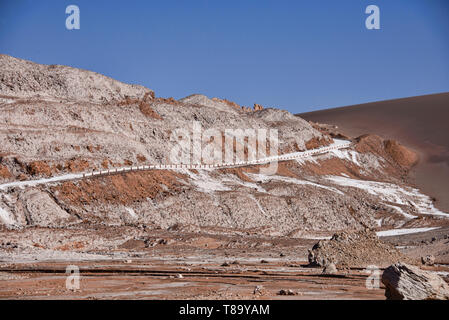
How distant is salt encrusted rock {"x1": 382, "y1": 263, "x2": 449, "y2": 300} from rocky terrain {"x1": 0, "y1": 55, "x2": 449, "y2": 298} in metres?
4.25

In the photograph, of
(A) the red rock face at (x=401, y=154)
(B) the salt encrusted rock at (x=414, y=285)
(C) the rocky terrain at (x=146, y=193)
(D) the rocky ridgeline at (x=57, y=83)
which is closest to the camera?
(B) the salt encrusted rock at (x=414, y=285)

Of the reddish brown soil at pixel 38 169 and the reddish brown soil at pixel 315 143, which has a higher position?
the reddish brown soil at pixel 315 143

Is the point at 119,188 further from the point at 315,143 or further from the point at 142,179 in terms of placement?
the point at 315,143

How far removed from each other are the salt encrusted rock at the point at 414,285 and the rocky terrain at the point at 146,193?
425 cm

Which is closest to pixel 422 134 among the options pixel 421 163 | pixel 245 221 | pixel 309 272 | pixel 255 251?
pixel 421 163

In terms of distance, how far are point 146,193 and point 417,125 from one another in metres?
90.9

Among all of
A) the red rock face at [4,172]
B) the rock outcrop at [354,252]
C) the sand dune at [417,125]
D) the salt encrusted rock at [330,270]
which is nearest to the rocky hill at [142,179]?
the red rock face at [4,172]

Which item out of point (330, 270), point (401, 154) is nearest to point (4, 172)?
point (330, 270)

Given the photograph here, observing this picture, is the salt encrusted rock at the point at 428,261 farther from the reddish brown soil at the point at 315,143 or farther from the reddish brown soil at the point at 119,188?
the reddish brown soil at the point at 315,143

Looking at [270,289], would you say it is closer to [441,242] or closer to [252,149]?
[441,242]

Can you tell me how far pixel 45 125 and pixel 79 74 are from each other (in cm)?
2022

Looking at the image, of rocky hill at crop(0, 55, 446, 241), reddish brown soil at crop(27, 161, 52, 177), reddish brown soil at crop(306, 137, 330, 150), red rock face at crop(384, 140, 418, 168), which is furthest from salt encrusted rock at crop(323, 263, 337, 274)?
red rock face at crop(384, 140, 418, 168)

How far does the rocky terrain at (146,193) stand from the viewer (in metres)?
42.7

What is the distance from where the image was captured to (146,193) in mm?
59125
